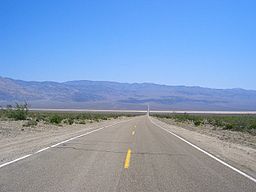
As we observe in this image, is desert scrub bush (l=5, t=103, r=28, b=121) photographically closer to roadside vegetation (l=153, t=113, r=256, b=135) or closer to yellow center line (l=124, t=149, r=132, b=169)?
roadside vegetation (l=153, t=113, r=256, b=135)

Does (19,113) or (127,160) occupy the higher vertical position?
(19,113)

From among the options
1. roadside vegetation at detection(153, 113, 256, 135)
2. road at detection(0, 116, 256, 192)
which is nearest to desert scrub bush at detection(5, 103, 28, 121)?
roadside vegetation at detection(153, 113, 256, 135)

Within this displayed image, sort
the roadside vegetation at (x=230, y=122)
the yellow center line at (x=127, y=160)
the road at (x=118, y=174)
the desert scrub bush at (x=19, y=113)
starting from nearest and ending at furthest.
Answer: the road at (x=118, y=174), the yellow center line at (x=127, y=160), the roadside vegetation at (x=230, y=122), the desert scrub bush at (x=19, y=113)

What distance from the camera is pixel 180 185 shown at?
30.5 ft

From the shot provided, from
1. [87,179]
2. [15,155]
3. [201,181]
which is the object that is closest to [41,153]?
[15,155]

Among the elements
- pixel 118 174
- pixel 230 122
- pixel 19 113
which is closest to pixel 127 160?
pixel 118 174

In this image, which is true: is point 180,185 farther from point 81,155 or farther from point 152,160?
point 81,155

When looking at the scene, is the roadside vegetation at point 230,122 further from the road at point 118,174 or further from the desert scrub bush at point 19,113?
the road at point 118,174

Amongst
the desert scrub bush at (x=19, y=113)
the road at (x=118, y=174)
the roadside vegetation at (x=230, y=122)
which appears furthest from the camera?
the desert scrub bush at (x=19, y=113)

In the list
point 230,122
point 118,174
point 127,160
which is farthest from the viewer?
point 230,122

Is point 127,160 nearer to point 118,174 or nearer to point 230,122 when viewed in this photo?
point 118,174

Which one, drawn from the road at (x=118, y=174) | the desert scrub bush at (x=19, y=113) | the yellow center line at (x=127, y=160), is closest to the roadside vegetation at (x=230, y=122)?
the desert scrub bush at (x=19, y=113)

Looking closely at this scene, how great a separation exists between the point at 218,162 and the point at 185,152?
115 inches

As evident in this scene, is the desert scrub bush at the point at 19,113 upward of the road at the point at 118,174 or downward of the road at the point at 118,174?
upward
